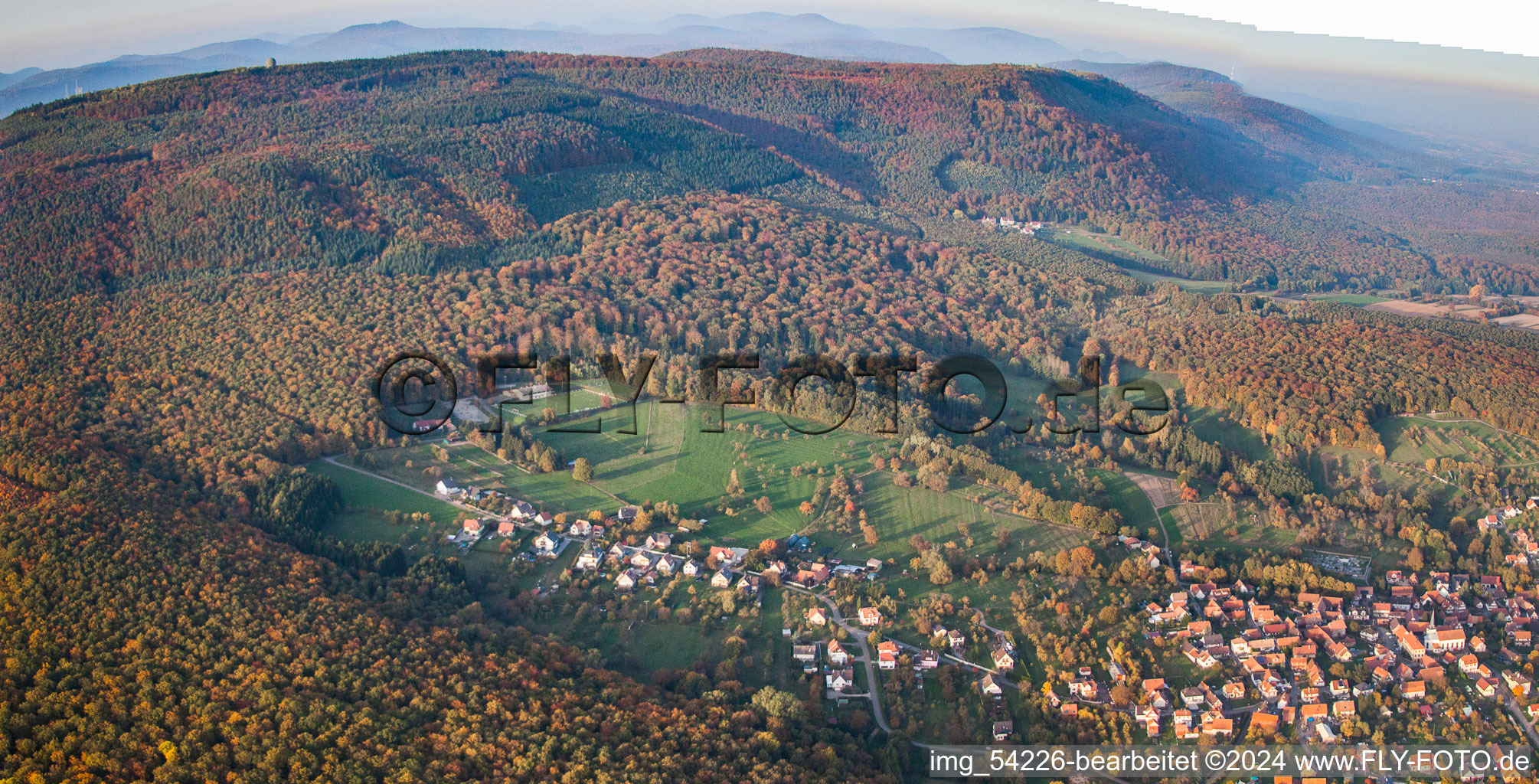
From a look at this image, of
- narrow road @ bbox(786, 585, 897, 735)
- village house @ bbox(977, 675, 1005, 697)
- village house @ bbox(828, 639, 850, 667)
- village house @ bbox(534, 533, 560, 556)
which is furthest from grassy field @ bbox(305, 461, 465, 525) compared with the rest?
village house @ bbox(977, 675, 1005, 697)

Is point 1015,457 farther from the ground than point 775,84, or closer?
closer

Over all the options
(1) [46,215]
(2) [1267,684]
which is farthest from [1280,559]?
(1) [46,215]

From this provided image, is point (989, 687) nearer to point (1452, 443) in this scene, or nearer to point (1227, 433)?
point (1227, 433)

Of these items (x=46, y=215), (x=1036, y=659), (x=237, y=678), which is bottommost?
(x=1036, y=659)

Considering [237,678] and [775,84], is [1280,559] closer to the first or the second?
[237,678]

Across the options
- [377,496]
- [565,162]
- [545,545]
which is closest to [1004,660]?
[545,545]

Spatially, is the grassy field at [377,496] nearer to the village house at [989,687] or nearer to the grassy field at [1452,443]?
the village house at [989,687]

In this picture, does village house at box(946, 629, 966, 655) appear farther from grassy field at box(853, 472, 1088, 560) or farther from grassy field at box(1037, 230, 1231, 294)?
grassy field at box(1037, 230, 1231, 294)

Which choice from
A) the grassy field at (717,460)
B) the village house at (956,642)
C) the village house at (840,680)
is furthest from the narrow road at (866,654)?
the grassy field at (717,460)
